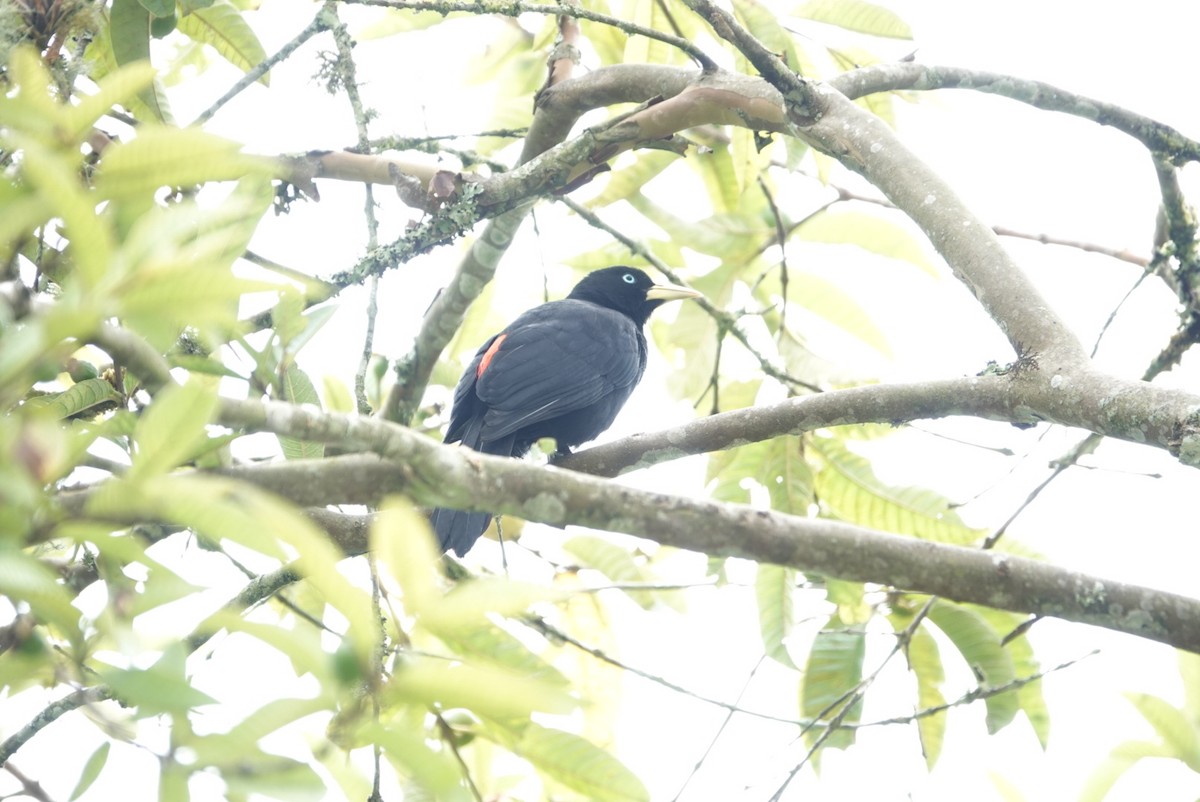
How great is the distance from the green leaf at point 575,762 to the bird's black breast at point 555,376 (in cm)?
266

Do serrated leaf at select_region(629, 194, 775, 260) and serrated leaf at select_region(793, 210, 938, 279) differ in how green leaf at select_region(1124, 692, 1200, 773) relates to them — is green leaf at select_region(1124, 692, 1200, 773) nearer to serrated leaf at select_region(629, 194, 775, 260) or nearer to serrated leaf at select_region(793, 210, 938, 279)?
serrated leaf at select_region(793, 210, 938, 279)

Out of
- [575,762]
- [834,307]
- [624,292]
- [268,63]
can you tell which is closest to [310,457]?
[575,762]

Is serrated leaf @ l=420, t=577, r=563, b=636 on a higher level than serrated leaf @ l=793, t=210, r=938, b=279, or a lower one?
lower

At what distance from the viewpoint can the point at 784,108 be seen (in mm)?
3463

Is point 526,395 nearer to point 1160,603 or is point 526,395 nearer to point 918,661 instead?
point 918,661

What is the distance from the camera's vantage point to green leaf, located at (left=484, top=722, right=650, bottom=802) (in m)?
2.47

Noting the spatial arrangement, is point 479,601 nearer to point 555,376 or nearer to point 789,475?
point 789,475

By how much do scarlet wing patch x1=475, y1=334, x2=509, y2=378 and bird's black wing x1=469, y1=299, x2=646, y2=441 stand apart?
1cm

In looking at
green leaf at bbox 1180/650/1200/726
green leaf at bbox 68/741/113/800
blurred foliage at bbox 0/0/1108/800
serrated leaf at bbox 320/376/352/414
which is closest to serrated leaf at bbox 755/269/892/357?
blurred foliage at bbox 0/0/1108/800

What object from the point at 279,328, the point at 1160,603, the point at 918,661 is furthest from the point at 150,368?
the point at 918,661

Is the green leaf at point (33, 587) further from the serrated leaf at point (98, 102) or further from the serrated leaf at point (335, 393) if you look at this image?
the serrated leaf at point (335, 393)

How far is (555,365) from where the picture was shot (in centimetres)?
558

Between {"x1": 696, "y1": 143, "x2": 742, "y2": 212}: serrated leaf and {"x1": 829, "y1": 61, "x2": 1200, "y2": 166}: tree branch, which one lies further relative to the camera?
{"x1": 696, "y1": 143, "x2": 742, "y2": 212}: serrated leaf

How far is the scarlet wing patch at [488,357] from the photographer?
5380mm
